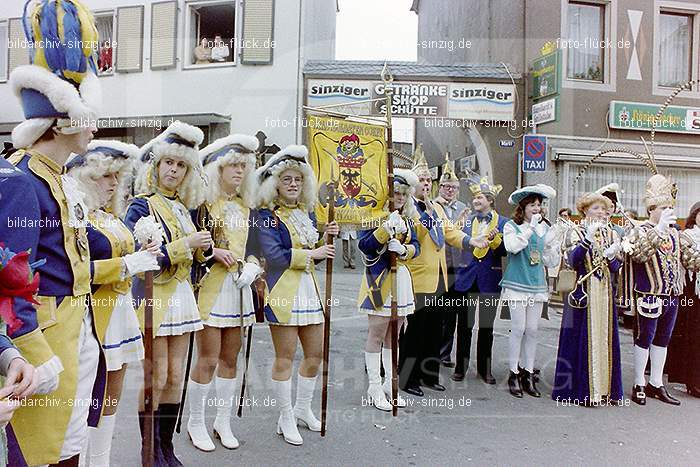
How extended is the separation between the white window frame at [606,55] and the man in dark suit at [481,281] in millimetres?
7586

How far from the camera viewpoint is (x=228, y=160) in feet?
12.1

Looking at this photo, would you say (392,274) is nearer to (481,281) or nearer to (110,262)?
(481,281)

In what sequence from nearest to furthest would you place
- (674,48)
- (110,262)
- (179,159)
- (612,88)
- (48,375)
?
1. (48,375)
2. (110,262)
3. (179,159)
4. (612,88)
5. (674,48)

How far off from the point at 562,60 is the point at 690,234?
740 cm

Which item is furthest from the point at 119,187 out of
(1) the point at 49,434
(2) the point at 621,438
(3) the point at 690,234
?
(3) the point at 690,234

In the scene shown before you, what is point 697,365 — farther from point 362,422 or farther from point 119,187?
point 119,187

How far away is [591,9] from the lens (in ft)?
40.0

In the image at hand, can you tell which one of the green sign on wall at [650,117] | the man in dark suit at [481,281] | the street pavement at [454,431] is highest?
the green sign on wall at [650,117]

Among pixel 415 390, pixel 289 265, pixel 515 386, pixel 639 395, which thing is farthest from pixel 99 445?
pixel 639 395

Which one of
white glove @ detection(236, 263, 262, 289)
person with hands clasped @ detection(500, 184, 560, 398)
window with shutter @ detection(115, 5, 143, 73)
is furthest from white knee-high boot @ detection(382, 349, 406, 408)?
window with shutter @ detection(115, 5, 143, 73)

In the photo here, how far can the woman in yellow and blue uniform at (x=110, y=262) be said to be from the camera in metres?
2.54

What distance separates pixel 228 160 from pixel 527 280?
2.98 metres

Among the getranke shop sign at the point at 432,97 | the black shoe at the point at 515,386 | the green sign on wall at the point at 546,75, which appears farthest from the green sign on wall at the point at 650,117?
the black shoe at the point at 515,386

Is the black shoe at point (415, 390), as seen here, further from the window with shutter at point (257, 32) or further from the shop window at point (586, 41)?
the window with shutter at point (257, 32)
